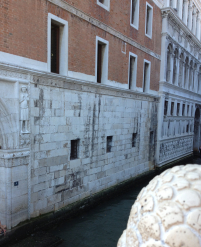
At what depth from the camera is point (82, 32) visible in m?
7.39

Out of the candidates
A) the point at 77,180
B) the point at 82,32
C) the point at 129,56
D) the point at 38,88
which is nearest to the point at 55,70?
the point at 38,88

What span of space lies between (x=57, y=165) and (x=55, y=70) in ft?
9.25

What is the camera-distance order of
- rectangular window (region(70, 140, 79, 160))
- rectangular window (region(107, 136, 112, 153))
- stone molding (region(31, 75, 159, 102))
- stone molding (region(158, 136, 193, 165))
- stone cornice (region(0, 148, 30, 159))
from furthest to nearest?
stone molding (region(158, 136, 193, 165)) < rectangular window (region(107, 136, 112, 153)) < rectangular window (region(70, 140, 79, 160)) < stone molding (region(31, 75, 159, 102)) < stone cornice (region(0, 148, 30, 159))

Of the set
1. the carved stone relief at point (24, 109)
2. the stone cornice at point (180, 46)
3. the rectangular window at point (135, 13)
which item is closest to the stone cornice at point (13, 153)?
the carved stone relief at point (24, 109)

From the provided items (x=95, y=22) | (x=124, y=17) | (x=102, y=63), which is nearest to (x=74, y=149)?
(x=102, y=63)

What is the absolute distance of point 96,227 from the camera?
6992 millimetres

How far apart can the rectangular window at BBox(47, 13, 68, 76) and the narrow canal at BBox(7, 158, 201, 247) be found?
453 cm

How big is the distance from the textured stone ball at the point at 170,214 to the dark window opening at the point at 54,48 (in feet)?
19.5

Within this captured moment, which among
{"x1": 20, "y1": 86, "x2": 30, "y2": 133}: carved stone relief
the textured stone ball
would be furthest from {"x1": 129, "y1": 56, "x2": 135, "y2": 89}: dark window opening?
the textured stone ball

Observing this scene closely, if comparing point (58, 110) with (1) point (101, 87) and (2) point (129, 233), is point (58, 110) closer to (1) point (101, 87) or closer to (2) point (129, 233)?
(1) point (101, 87)

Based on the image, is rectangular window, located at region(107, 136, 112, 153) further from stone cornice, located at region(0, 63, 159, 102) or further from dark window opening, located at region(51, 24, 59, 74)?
dark window opening, located at region(51, 24, 59, 74)

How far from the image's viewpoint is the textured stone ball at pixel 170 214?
122cm

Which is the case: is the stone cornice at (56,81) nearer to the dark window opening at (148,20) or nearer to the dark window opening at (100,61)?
the dark window opening at (100,61)

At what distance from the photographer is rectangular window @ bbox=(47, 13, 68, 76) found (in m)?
6.74
